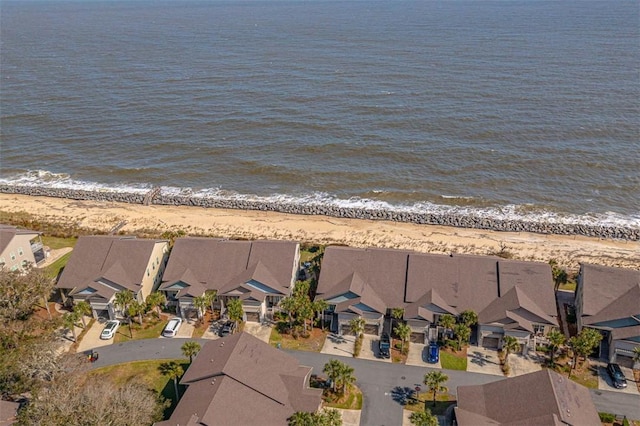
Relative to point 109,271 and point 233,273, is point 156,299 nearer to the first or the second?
point 109,271

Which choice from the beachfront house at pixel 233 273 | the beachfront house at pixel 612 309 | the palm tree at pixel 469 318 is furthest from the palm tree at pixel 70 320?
the beachfront house at pixel 612 309

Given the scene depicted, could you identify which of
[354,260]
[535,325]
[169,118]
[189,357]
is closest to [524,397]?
[535,325]

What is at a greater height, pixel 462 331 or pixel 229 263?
pixel 229 263

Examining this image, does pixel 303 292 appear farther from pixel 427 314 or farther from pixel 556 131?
pixel 556 131

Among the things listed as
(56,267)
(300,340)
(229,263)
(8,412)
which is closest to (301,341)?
(300,340)

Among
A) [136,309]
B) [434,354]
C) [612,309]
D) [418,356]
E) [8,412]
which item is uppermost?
[612,309]

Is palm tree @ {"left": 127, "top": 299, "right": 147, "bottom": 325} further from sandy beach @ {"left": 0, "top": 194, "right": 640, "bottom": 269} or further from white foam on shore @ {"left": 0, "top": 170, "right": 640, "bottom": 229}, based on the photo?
white foam on shore @ {"left": 0, "top": 170, "right": 640, "bottom": 229}

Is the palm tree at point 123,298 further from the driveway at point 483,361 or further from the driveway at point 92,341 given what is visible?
the driveway at point 483,361
